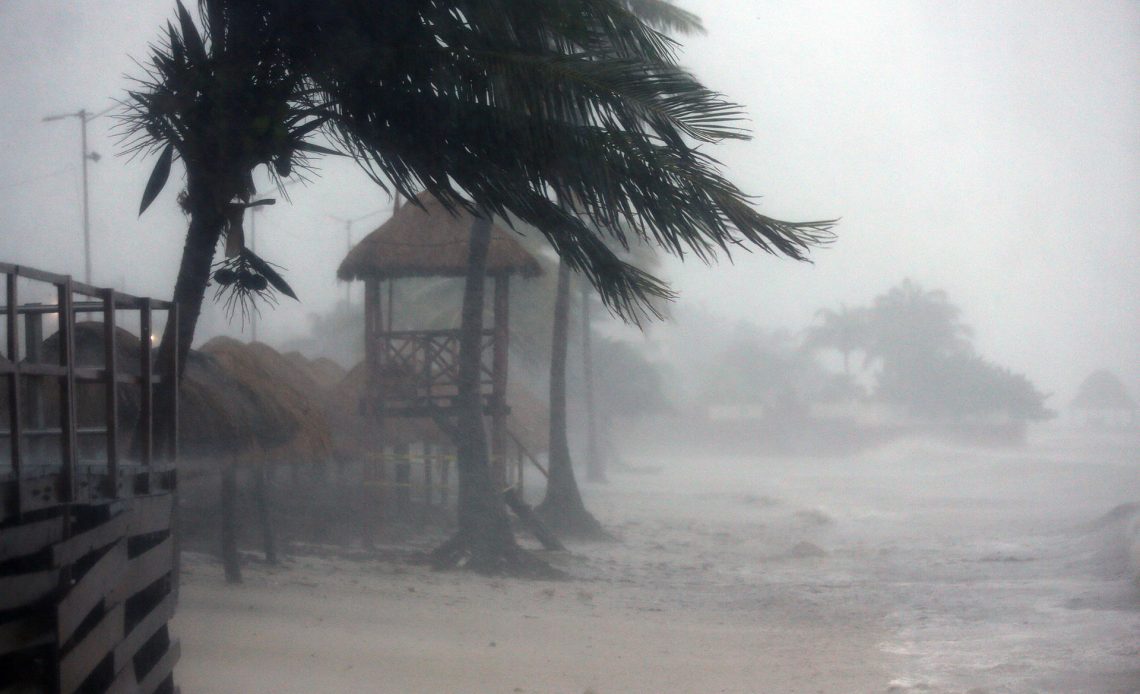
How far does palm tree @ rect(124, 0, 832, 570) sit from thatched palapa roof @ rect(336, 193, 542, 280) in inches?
407

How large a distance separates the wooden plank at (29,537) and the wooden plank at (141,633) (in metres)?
0.73

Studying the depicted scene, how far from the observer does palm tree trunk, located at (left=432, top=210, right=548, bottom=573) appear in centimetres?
1577

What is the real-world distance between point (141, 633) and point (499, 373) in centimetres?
1204

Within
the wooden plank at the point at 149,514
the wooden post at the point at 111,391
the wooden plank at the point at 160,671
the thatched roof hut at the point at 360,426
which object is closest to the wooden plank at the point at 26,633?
the wooden post at the point at 111,391

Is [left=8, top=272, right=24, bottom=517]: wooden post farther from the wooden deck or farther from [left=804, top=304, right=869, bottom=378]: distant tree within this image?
[left=804, top=304, right=869, bottom=378]: distant tree

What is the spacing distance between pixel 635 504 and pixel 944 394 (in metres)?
43.2

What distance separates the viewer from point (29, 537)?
14.7ft

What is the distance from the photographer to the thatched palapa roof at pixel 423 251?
56.3 feet

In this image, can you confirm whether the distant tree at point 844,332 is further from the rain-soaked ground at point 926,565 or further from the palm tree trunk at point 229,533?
the palm tree trunk at point 229,533

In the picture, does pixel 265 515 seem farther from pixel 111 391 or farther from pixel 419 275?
pixel 111 391

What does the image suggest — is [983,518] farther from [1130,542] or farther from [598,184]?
[598,184]

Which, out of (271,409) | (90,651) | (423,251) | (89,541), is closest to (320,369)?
(423,251)

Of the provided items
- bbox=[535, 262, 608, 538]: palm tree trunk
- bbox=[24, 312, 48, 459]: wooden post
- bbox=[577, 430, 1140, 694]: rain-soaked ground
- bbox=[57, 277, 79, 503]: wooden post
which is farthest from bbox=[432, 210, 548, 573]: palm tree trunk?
bbox=[57, 277, 79, 503]: wooden post

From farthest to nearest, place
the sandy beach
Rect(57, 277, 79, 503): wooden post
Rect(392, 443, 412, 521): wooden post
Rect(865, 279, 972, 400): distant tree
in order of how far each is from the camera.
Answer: Rect(865, 279, 972, 400): distant tree → Rect(392, 443, 412, 521): wooden post → the sandy beach → Rect(57, 277, 79, 503): wooden post
